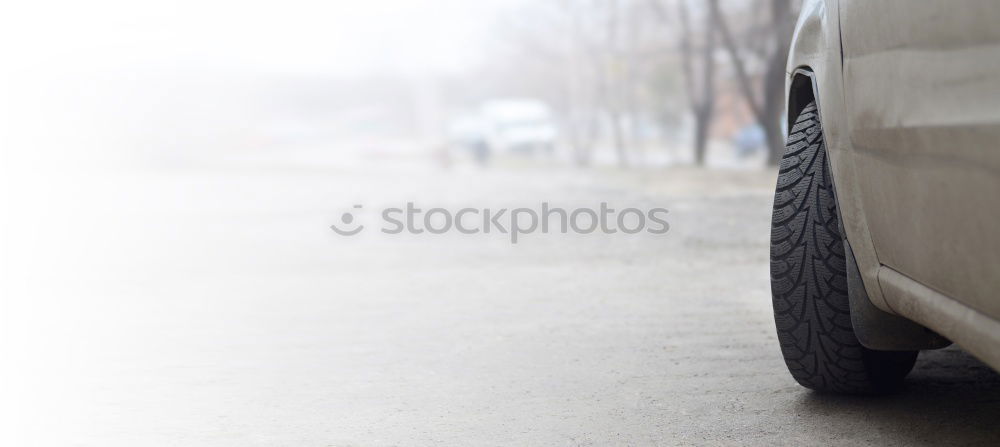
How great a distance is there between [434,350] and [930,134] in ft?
8.00

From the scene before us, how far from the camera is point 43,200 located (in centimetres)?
1573

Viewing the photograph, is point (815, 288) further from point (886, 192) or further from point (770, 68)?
point (770, 68)

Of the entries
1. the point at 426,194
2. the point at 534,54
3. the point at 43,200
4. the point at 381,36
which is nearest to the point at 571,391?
the point at 426,194

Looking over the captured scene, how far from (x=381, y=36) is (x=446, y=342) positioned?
134 feet

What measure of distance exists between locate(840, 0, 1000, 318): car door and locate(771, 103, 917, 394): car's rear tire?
33 cm

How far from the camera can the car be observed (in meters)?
1.80

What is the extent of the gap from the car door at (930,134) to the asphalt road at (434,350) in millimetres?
632

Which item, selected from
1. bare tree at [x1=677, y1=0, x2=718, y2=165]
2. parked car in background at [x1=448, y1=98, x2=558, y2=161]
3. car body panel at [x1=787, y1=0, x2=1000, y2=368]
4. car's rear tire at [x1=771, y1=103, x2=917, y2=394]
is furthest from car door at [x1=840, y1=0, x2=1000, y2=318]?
parked car in background at [x1=448, y1=98, x2=558, y2=161]

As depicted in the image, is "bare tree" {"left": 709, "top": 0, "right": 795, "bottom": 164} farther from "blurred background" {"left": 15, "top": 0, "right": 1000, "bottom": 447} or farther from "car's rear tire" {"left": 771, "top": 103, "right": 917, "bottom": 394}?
"car's rear tire" {"left": 771, "top": 103, "right": 917, "bottom": 394}

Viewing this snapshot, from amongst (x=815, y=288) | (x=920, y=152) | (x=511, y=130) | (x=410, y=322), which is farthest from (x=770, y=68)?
(x=511, y=130)

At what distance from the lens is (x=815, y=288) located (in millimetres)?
2680

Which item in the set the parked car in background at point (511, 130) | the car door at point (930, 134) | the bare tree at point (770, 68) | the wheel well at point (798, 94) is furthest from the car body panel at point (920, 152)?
the parked car in background at point (511, 130)

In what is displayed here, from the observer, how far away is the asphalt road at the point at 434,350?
2818 millimetres

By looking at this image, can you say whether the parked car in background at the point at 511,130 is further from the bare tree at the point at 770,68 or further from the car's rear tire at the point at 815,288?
the car's rear tire at the point at 815,288
